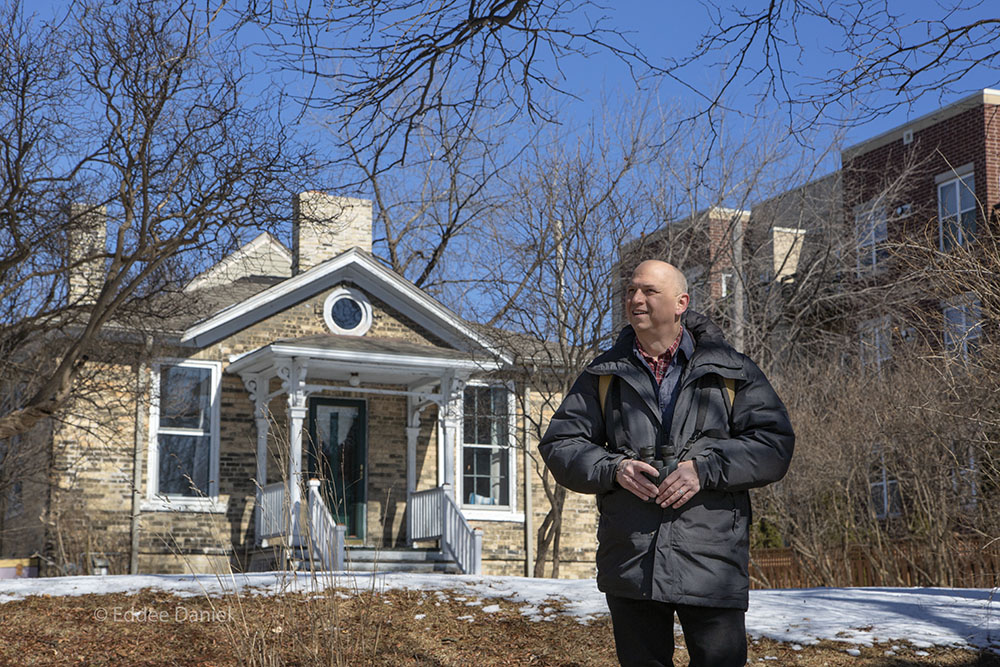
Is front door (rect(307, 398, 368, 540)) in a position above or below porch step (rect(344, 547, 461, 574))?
above

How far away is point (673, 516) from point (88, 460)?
1427cm

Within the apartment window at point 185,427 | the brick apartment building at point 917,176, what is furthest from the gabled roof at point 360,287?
the brick apartment building at point 917,176

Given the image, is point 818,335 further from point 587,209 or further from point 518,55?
point 518,55

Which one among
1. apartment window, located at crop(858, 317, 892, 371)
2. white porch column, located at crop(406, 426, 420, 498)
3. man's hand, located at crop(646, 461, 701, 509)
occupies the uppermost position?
apartment window, located at crop(858, 317, 892, 371)

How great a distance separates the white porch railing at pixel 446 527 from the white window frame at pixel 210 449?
2.91 m

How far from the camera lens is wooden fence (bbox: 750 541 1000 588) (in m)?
13.6

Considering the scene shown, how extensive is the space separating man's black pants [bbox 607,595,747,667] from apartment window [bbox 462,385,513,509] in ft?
50.0

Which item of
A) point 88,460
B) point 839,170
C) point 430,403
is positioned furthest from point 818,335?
point 88,460

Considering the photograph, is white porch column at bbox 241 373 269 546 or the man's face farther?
white porch column at bbox 241 373 269 546

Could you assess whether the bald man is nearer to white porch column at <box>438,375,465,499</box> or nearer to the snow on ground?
the snow on ground

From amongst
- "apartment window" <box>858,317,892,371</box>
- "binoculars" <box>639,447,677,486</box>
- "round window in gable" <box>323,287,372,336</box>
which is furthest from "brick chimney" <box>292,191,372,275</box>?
"binoculars" <box>639,447,677,486</box>

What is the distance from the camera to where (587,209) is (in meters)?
15.1

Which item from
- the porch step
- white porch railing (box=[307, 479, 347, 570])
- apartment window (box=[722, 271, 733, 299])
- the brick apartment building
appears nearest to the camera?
white porch railing (box=[307, 479, 347, 570])

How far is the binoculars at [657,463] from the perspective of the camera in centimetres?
378
